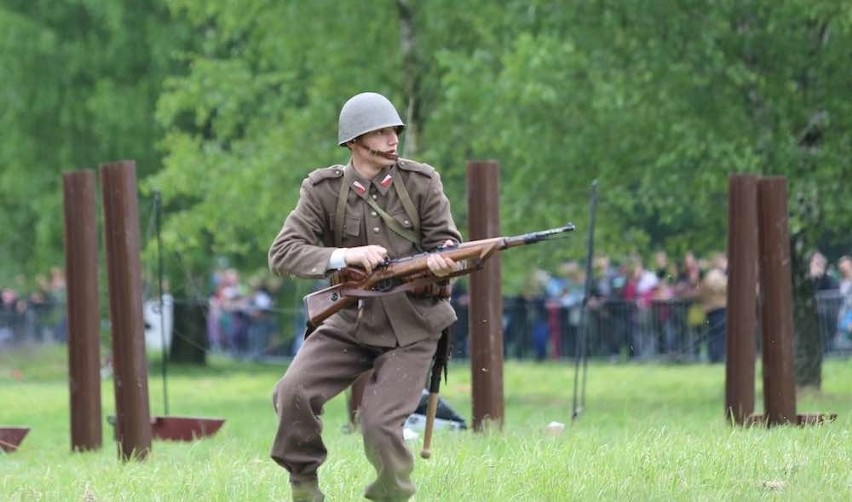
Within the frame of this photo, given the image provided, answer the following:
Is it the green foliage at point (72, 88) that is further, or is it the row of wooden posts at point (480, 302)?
the green foliage at point (72, 88)

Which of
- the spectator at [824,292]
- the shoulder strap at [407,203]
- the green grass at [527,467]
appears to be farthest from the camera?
the spectator at [824,292]

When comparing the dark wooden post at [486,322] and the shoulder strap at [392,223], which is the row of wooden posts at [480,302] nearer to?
the dark wooden post at [486,322]

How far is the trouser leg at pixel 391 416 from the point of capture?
8.19m

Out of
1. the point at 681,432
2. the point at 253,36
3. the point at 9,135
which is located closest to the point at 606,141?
the point at 253,36

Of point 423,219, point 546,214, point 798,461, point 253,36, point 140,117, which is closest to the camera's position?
point 423,219

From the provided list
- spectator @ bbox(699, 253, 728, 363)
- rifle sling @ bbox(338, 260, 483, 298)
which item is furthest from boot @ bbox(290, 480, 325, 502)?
spectator @ bbox(699, 253, 728, 363)

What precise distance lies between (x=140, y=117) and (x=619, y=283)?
1002cm

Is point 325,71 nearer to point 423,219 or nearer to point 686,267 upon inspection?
point 686,267

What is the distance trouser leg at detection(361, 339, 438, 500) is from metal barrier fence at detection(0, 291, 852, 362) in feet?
29.0

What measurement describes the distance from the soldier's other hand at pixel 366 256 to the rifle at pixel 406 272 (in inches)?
2.1

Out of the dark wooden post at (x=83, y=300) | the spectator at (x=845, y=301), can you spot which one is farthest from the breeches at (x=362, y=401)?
the spectator at (x=845, y=301)

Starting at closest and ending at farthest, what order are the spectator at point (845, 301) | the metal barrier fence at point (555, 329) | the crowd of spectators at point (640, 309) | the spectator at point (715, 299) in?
the spectator at point (845, 301) → the crowd of spectators at point (640, 309) → the spectator at point (715, 299) → the metal barrier fence at point (555, 329)

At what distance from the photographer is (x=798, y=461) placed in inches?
363

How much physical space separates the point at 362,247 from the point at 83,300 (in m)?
5.92
